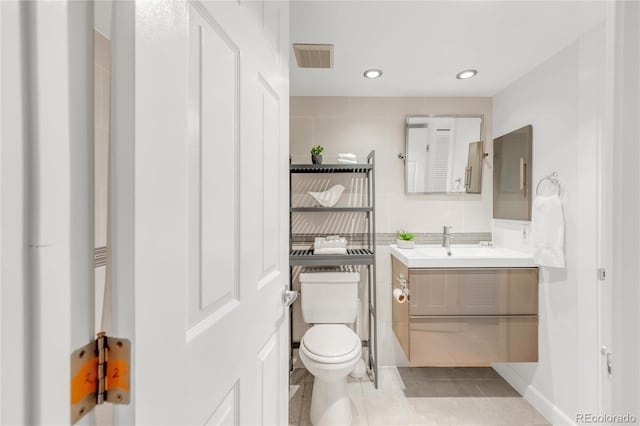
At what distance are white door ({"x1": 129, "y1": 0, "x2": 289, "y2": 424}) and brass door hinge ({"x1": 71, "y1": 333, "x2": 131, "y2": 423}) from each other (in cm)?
1

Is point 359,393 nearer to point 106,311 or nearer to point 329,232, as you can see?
point 329,232

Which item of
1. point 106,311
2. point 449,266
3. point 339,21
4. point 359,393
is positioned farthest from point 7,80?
point 359,393

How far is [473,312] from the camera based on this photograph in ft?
6.35

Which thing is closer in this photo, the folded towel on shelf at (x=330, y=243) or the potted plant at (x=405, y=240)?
the folded towel on shelf at (x=330, y=243)

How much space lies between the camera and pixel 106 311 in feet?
1.25

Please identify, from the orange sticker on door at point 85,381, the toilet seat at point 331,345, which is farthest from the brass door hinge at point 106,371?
the toilet seat at point 331,345

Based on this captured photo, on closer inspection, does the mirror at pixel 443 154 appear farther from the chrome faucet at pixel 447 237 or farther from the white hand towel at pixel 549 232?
the white hand towel at pixel 549 232

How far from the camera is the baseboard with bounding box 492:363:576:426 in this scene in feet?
5.82

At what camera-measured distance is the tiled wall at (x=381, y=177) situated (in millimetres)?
2492

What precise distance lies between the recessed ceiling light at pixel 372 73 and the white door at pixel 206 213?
1.22m

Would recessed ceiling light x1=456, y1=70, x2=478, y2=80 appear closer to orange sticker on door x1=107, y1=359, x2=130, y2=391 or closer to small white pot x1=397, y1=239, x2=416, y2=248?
small white pot x1=397, y1=239, x2=416, y2=248

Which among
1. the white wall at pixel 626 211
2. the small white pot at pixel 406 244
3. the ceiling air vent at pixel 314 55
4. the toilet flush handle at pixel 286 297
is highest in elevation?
the ceiling air vent at pixel 314 55

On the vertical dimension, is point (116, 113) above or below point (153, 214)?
above

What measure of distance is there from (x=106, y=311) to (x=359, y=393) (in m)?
2.17
